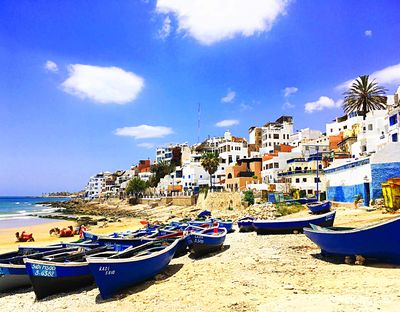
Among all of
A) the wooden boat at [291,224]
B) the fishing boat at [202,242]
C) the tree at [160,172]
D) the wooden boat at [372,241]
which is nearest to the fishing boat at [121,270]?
the fishing boat at [202,242]

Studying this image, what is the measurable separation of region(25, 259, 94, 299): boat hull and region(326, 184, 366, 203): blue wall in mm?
24387

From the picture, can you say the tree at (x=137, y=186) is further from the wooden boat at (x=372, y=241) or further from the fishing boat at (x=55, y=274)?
the wooden boat at (x=372, y=241)

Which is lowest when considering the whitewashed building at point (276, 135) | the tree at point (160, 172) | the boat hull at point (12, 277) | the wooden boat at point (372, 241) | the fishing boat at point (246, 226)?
the boat hull at point (12, 277)

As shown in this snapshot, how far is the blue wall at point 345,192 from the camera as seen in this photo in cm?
2959

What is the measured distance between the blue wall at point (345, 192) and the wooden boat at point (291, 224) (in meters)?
10.4

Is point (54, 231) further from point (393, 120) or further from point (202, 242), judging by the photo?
point (393, 120)

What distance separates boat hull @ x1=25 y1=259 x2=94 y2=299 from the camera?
12016 mm

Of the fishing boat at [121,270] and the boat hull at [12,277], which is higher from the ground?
the fishing boat at [121,270]

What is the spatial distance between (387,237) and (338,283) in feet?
7.91

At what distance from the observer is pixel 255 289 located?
10188 millimetres

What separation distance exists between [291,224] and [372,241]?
10.2 metres

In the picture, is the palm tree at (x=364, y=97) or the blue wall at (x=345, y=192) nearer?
the blue wall at (x=345, y=192)

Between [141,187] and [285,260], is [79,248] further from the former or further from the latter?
[141,187]

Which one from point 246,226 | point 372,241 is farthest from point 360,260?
point 246,226
